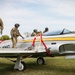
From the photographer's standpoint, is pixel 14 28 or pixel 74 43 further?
pixel 14 28

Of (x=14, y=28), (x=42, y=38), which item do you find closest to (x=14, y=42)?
(x=14, y=28)

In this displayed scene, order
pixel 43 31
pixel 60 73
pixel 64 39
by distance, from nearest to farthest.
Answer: pixel 60 73, pixel 64 39, pixel 43 31

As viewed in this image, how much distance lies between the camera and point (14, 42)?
1191 centimetres

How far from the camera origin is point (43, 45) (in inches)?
433

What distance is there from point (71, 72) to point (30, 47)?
227cm

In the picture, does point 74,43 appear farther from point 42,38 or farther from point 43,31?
point 43,31

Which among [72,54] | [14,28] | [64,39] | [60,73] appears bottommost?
[60,73]

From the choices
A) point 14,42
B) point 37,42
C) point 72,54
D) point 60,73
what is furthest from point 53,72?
point 14,42

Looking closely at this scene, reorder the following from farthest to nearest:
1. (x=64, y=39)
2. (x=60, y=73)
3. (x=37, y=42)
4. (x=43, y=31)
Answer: (x=43, y=31) < (x=37, y=42) < (x=64, y=39) < (x=60, y=73)

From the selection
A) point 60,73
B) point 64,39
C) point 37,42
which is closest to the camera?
point 60,73

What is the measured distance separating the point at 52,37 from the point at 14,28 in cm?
198

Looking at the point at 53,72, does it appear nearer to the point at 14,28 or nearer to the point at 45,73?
the point at 45,73

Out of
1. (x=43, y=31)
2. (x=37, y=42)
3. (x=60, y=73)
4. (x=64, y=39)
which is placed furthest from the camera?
(x=43, y=31)

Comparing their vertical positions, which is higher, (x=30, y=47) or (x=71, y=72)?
(x=30, y=47)
